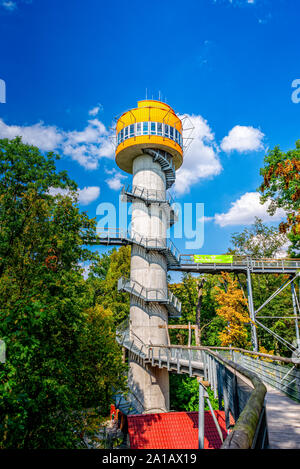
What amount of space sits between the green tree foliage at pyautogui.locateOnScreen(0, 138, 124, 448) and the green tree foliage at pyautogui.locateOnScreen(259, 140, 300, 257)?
37.1ft

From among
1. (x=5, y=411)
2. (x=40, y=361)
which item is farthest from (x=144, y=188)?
(x=5, y=411)

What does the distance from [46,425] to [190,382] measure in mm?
24030

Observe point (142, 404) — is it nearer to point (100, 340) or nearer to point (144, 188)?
point (100, 340)

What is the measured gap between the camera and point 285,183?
17.8 metres

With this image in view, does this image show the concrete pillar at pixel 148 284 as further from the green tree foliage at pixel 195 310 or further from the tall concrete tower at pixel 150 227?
the green tree foliage at pixel 195 310

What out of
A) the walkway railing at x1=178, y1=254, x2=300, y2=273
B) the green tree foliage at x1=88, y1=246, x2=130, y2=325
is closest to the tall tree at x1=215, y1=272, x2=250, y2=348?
the walkway railing at x1=178, y1=254, x2=300, y2=273

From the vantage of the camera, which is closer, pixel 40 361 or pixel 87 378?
pixel 40 361

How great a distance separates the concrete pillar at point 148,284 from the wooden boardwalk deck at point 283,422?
16.7 m

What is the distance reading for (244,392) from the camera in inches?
215

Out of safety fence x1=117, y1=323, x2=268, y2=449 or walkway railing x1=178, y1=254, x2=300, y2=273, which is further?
walkway railing x1=178, y1=254, x2=300, y2=273

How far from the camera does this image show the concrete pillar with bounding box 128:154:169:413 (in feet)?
72.6

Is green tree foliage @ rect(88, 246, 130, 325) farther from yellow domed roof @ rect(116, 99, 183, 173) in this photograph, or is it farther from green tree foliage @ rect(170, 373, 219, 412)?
yellow domed roof @ rect(116, 99, 183, 173)

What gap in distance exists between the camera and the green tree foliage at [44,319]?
646 cm

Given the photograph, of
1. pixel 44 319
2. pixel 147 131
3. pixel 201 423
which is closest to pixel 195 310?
pixel 147 131
